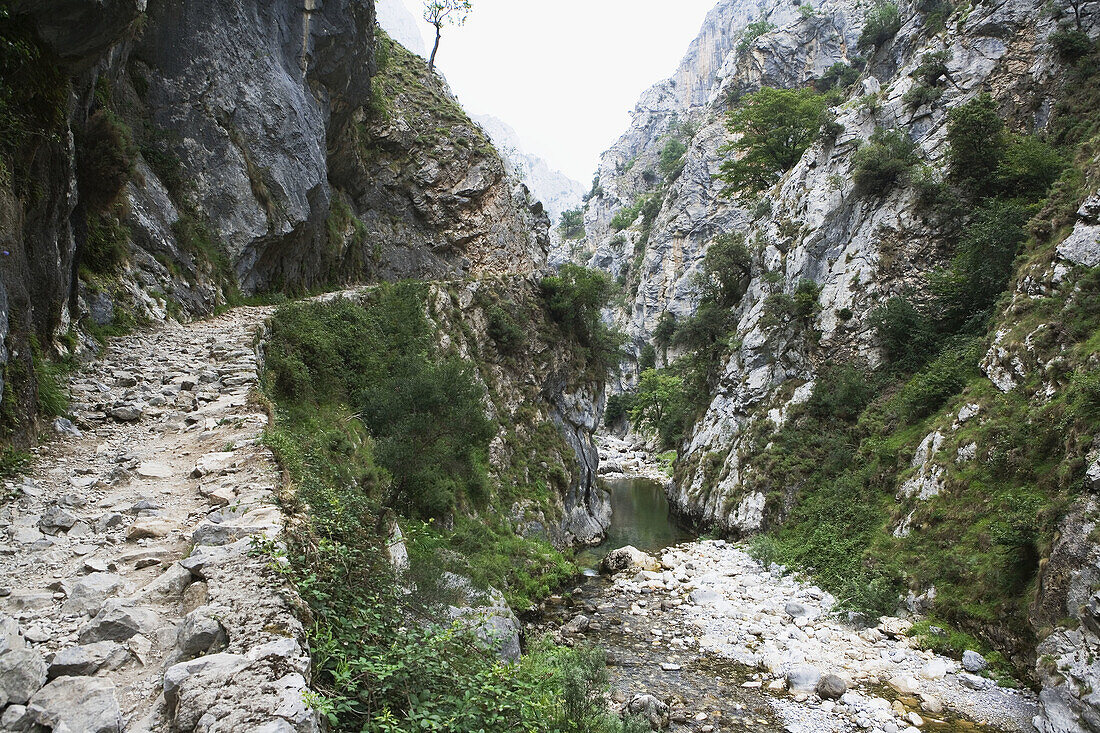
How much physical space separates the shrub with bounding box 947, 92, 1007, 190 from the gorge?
15 centimetres

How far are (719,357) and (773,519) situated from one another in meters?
12.4

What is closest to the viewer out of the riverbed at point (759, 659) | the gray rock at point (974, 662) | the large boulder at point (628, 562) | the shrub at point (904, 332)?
the riverbed at point (759, 659)

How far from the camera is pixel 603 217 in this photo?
9419 cm

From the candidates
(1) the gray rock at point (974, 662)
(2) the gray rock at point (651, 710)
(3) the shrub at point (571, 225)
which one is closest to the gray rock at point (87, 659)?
(2) the gray rock at point (651, 710)

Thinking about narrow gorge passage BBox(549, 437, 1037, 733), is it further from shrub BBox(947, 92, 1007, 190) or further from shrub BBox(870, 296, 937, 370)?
shrub BBox(947, 92, 1007, 190)

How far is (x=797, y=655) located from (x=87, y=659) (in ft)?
40.7

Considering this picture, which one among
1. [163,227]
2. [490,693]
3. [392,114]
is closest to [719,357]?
[392,114]

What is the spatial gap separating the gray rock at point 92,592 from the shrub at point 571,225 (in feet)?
336

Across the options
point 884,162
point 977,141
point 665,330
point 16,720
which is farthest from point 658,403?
point 16,720

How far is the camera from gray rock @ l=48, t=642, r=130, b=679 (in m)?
3.03

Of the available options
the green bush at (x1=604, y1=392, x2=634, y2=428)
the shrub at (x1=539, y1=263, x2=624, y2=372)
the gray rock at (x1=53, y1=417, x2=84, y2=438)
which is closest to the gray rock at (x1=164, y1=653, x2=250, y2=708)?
the gray rock at (x1=53, y1=417, x2=84, y2=438)

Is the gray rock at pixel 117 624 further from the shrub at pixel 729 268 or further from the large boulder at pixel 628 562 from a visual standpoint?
the shrub at pixel 729 268

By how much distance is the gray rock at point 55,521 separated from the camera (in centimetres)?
466

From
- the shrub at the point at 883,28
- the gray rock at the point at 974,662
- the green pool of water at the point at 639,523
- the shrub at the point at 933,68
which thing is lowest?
the green pool of water at the point at 639,523
